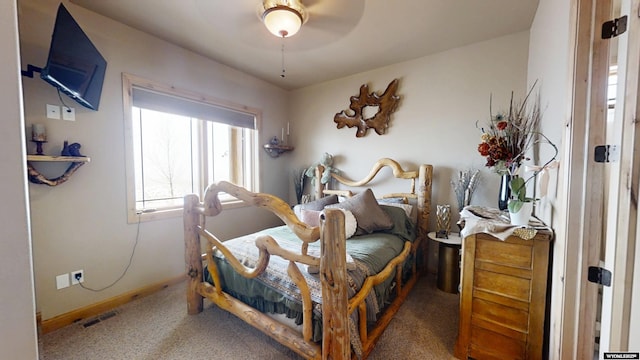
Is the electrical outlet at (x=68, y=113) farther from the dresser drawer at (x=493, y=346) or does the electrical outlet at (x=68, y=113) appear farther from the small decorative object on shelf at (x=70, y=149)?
the dresser drawer at (x=493, y=346)

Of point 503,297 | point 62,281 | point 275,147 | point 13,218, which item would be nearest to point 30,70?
point 62,281

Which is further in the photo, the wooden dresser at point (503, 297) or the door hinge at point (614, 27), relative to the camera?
the wooden dresser at point (503, 297)

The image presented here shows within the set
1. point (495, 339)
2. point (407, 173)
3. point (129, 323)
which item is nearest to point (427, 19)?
point (407, 173)

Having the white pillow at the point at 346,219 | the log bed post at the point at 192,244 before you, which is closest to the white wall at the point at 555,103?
the white pillow at the point at 346,219

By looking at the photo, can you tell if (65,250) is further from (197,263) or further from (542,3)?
(542,3)

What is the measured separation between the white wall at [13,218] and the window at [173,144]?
2285 millimetres

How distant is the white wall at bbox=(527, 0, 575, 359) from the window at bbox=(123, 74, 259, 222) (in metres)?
3.06

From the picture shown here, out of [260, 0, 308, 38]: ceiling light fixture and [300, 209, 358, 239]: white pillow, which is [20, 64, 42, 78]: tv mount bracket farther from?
[300, 209, 358, 239]: white pillow

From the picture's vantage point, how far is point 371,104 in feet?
10.2

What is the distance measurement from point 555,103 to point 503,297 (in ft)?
3.89

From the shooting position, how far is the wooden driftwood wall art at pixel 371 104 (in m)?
2.97

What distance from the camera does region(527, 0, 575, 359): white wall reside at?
1.17 m

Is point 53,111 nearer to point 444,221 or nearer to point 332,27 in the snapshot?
point 332,27

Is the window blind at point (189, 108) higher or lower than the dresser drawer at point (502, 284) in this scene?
higher
